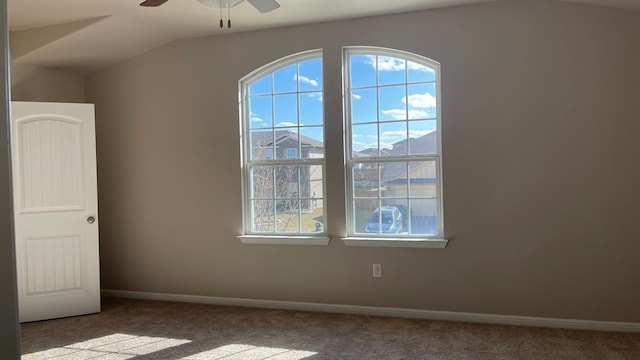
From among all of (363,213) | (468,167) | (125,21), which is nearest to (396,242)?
(363,213)

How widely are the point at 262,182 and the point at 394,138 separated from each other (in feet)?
4.34

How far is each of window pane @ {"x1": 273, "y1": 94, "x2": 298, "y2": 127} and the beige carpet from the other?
5.73ft

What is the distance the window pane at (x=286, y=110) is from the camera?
4605 mm

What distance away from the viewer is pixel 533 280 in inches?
153

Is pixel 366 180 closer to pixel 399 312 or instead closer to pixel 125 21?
pixel 399 312

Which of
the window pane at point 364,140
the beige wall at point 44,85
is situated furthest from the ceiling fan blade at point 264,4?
the beige wall at point 44,85

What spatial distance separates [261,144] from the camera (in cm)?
472

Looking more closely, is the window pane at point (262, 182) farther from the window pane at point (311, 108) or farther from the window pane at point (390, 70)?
the window pane at point (390, 70)

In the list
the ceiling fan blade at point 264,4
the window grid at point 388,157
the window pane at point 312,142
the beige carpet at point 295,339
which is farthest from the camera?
the window pane at point 312,142

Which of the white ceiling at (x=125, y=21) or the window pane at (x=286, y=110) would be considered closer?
the white ceiling at (x=125, y=21)

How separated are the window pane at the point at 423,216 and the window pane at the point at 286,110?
1344 mm

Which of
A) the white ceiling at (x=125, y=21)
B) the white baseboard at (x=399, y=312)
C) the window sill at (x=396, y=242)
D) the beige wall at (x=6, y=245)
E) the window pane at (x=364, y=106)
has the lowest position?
the white baseboard at (x=399, y=312)

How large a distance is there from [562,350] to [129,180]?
13.6 feet

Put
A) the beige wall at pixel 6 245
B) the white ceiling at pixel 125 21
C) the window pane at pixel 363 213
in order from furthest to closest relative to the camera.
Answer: the window pane at pixel 363 213 < the white ceiling at pixel 125 21 < the beige wall at pixel 6 245
